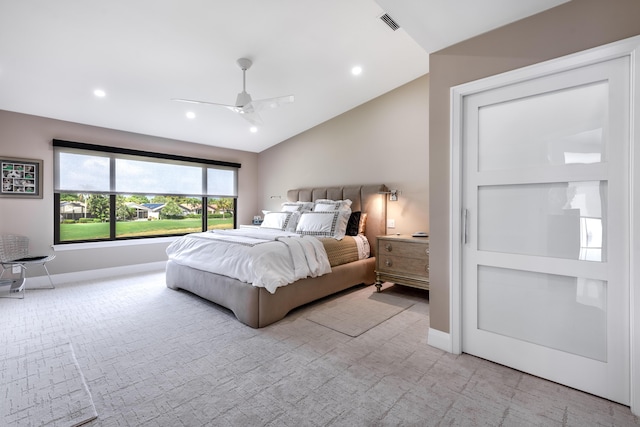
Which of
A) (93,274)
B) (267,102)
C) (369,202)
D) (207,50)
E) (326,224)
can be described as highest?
(207,50)

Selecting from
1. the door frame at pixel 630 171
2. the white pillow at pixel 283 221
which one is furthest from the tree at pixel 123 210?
the door frame at pixel 630 171

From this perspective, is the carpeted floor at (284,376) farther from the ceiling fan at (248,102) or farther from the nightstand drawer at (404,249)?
the ceiling fan at (248,102)

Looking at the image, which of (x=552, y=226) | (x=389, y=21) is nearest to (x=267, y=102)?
(x=389, y=21)

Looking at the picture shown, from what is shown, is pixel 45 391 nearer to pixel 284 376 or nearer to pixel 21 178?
pixel 284 376

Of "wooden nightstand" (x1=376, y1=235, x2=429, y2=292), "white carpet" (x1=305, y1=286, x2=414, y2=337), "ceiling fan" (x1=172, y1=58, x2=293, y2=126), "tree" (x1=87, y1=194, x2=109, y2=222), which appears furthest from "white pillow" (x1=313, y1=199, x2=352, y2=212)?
"tree" (x1=87, y1=194, x2=109, y2=222)

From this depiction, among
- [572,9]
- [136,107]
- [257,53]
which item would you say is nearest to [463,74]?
[572,9]

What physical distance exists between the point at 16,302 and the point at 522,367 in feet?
17.2

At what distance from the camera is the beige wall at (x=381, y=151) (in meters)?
4.11

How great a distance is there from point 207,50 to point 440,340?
3.53 meters

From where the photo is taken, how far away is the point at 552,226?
191 centimetres

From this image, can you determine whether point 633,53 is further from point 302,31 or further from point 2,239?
point 2,239

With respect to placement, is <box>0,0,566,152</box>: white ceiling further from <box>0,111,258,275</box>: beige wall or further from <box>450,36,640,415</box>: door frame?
<box>450,36,640,415</box>: door frame

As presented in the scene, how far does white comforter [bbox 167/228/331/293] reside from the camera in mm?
2812

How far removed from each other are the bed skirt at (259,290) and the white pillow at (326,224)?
491 millimetres
